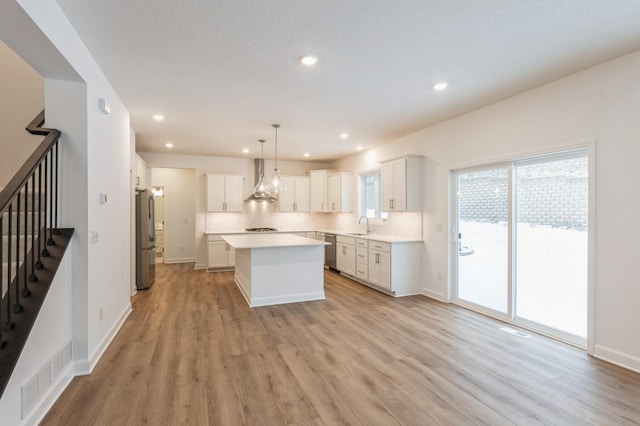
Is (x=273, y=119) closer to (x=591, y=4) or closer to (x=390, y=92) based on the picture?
(x=390, y=92)

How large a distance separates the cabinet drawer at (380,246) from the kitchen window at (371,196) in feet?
3.35

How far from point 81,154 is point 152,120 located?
237cm

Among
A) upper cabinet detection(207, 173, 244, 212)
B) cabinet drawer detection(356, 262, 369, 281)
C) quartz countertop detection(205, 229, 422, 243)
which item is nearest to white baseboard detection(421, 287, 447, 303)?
quartz countertop detection(205, 229, 422, 243)

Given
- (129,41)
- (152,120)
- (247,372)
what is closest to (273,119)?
(152,120)

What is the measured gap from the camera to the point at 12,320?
188 cm

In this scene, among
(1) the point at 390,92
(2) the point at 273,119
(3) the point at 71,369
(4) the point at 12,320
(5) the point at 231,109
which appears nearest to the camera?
(4) the point at 12,320

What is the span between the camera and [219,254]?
7180mm

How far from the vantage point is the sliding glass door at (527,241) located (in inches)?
130

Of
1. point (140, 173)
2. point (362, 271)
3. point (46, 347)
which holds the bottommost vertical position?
point (362, 271)

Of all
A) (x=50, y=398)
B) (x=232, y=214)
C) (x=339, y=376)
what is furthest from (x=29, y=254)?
(x=232, y=214)

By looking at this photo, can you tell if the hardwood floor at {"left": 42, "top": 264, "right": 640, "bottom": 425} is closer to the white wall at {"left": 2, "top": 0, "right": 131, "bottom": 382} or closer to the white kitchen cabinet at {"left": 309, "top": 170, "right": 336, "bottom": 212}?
the white wall at {"left": 2, "top": 0, "right": 131, "bottom": 382}

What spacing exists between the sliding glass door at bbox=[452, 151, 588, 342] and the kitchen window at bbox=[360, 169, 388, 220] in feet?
6.78

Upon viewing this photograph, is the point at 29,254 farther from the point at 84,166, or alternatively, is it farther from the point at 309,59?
the point at 309,59

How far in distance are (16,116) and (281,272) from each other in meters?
3.73
